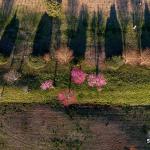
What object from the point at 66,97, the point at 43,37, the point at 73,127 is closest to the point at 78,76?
the point at 66,97

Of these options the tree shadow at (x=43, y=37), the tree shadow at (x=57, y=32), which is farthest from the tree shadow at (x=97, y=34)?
the tree shadow at (x=43, y=37)

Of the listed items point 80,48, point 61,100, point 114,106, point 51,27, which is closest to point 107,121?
point 114,106

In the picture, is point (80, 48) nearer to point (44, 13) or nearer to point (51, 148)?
point (44, 13)

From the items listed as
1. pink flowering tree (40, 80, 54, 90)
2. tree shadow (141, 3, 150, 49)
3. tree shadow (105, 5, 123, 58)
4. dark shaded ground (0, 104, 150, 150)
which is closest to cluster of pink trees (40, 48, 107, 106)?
pink flowering tree (40, 80, 54, 90)

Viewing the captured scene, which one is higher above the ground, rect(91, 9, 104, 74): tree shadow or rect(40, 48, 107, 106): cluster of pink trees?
rect(91, 9, 104, 74): tree shadow

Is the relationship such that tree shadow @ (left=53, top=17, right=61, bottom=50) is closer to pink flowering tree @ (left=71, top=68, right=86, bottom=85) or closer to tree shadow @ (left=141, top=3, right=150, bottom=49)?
pink flowering tree @ (left=71, top=68, right=86, bottom=85)

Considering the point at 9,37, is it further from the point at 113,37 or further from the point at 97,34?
the point at 113,37
